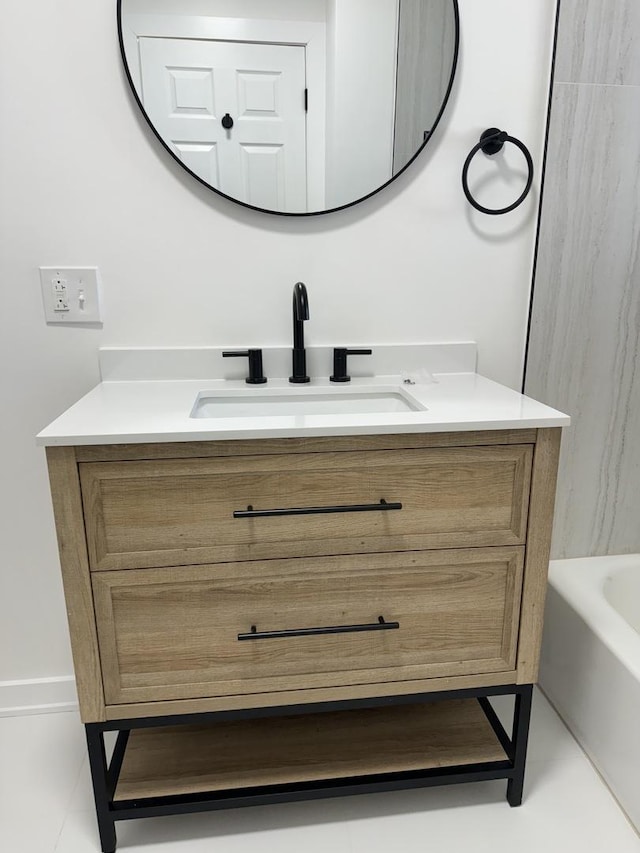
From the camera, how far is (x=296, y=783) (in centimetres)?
125

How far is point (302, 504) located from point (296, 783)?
61 cm

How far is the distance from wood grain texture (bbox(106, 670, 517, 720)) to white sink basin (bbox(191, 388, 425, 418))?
0.56m

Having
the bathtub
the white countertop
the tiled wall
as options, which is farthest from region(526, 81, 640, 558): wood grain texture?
the white countertop

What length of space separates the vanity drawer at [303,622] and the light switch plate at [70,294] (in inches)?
24.5

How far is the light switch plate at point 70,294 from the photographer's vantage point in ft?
4.47

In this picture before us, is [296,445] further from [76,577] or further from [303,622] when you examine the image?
[76,577]

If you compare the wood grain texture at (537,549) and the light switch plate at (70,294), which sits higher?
the light switch plate at (70,294)

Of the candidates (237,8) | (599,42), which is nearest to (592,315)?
(599,42)

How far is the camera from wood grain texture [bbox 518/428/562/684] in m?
1.12

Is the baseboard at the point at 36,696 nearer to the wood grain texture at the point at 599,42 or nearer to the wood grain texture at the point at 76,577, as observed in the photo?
the wood grain texture at the point at 76,577

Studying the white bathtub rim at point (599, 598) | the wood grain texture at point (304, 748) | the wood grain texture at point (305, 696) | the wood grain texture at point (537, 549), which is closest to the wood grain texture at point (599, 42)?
the wood grain texture at point (537, 549)

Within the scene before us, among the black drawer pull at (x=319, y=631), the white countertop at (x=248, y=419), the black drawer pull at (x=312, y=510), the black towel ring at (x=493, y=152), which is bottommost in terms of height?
the black drawer pull at (x=319, y=631)

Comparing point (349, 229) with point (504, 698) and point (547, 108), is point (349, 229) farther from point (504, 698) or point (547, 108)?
point (504, 698)

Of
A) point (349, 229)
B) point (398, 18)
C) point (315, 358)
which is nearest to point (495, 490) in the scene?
point (315, 358)
